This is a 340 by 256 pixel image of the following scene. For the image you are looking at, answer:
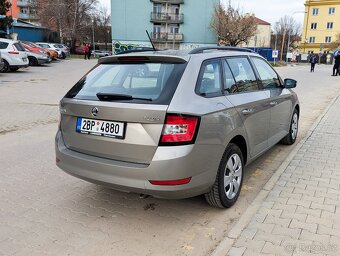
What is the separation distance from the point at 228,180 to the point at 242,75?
1346mm

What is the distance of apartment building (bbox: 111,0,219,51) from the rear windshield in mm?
54466

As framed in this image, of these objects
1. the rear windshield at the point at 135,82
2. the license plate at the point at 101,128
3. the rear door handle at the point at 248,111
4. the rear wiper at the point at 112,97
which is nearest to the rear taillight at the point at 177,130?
the rear windshield at the point at 135,82

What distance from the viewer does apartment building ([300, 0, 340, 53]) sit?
77750 millimetres

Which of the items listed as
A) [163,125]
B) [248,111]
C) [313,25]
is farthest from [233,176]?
[313,25]

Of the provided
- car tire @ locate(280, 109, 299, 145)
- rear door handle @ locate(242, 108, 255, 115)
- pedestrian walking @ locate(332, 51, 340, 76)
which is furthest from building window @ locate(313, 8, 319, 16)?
rear door handle @ locate(242, 108, 255, 115)

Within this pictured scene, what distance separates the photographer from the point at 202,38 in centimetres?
5903

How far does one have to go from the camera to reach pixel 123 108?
3.23 m

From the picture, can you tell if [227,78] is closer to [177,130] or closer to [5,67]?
[177,130]

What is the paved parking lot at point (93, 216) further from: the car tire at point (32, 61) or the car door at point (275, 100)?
the car tire at point (32, 61)

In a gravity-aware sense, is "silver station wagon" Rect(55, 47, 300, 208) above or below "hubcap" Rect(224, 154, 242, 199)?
above

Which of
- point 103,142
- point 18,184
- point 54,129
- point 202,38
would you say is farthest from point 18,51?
point 202,38

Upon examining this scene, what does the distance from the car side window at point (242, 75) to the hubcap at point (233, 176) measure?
0.78 meters

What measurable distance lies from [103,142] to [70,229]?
927mm

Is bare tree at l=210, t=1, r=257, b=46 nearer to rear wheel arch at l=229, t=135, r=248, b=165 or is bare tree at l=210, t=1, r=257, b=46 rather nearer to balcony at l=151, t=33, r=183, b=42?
balcony at l=151, t=33, r=183, b=42
